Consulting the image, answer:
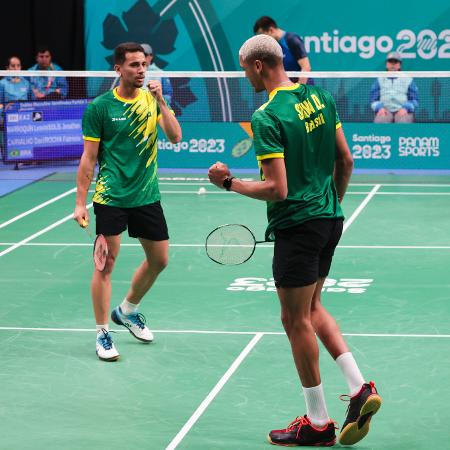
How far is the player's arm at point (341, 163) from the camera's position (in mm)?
6441

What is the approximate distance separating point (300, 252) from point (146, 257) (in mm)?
2519

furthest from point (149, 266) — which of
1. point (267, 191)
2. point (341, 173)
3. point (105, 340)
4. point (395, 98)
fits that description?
point (395, 98)

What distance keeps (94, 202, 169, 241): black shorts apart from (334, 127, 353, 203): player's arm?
2122mm

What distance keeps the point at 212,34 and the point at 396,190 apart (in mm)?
6382

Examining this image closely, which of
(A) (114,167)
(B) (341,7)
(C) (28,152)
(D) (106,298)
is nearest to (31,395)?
(D) (106,298)

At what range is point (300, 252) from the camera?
6188 mm

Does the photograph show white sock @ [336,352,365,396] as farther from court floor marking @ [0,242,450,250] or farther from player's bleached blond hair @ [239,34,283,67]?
court floor marking @ [0,242,450,250]

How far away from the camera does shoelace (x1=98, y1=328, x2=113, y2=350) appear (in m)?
8.14

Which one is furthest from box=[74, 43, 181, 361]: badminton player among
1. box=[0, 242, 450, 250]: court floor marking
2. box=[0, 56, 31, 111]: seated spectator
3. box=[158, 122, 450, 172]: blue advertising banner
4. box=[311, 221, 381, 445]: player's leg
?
box=[0, 56, 31, 111]: seated spectator

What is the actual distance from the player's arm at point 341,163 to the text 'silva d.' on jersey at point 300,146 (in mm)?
112

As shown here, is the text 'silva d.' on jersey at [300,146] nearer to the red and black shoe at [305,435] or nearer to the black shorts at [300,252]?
the black shorts at [300,252]

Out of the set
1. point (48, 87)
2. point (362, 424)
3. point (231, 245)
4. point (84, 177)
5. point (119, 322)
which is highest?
point (84, 177)

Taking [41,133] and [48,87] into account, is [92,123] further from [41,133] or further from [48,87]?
[48,87]

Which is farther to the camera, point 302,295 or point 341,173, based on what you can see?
point 341,173
